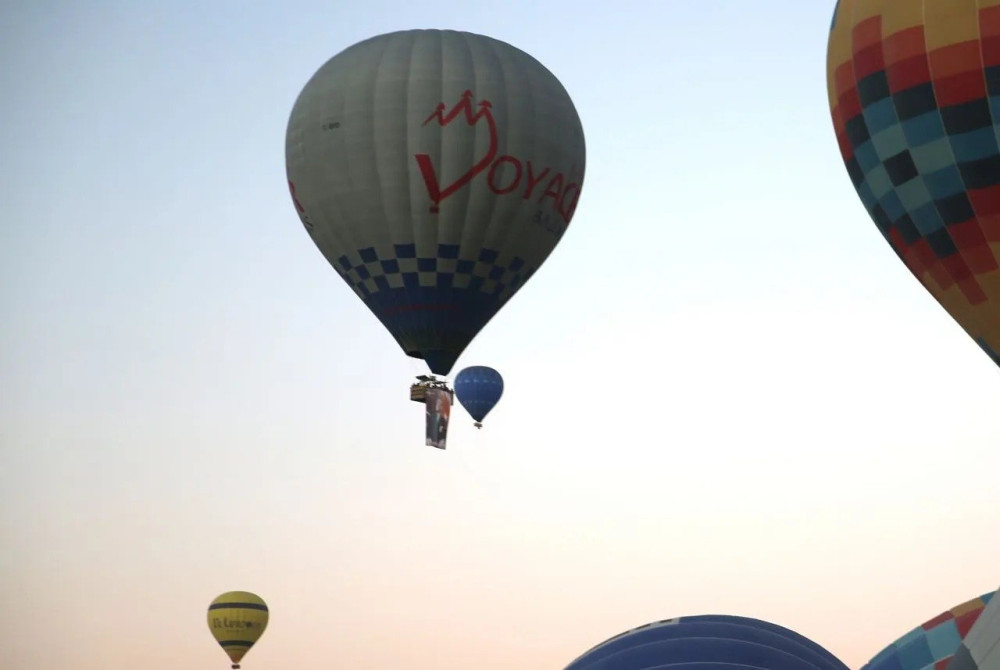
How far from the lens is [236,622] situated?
52312 mm

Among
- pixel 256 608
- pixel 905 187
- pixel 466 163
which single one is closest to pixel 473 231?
pixel 466 163

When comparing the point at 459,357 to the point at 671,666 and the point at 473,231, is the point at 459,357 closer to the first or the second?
the point at 473,231

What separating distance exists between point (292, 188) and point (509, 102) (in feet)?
16.6

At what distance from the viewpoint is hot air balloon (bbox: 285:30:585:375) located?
33.1 m

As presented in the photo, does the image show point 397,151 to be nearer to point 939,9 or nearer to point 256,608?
point 939,9

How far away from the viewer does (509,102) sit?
3350 cm

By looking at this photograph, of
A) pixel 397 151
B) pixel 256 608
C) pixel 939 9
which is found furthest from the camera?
pixel 256 608

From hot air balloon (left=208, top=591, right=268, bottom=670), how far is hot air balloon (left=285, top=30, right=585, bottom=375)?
2104 cm

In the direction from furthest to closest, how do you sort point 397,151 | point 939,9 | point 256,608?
point 256,608, point 397,151, point 939,9

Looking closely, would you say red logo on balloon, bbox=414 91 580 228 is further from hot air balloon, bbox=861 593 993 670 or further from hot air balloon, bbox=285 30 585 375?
hot air balloon, bbox=861 593 993 670

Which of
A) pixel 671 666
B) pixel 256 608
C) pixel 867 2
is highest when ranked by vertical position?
pixel 867 2

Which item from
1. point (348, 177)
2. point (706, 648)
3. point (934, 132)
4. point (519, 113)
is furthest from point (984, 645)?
point (348, 177)

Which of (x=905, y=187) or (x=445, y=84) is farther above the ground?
(x=445, y=84)

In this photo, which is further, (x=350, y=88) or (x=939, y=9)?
(x=350, y=88)
